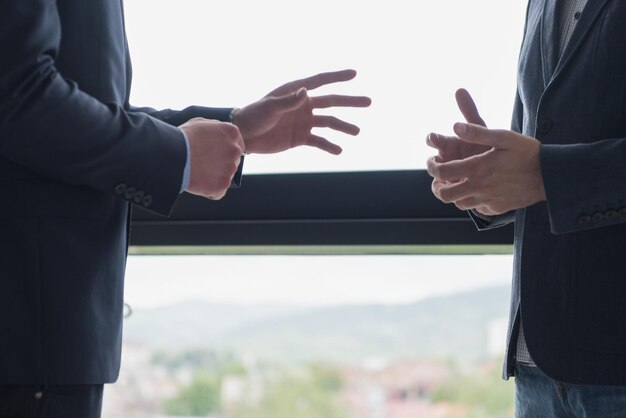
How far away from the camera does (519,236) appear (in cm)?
111

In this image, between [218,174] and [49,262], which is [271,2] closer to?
[218,174]

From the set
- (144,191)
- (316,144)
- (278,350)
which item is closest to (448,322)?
(278,350)

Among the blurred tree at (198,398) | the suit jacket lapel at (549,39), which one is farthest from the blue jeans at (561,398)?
the blurred tree at (198,398)

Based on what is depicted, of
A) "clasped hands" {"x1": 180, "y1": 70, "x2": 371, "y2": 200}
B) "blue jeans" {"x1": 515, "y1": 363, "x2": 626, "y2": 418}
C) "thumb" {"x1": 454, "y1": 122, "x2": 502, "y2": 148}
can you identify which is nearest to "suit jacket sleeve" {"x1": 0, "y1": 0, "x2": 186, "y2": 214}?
"clasped hands" {"x1": 180, "y1": 70, "x2": 371, "y2": 200}

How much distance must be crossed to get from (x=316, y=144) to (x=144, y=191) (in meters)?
0.43

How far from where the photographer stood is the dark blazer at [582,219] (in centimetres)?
96

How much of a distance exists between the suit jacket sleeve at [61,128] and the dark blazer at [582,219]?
0.49 m

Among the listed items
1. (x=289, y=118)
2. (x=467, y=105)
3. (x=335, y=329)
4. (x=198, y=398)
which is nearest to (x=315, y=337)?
(x=335, y=329)

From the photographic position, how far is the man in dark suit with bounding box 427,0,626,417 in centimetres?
96

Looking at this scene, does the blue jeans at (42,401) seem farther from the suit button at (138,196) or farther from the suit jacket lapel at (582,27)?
the suit jacket lapel at (582,27)

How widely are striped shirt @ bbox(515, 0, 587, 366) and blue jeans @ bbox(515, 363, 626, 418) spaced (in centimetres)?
2

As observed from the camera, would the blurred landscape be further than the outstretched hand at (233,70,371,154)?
Yes

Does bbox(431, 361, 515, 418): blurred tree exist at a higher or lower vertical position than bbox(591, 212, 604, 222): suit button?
lower

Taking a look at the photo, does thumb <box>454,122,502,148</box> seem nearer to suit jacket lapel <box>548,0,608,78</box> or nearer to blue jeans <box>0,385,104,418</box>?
suit jacket lapel <box>548,0,608,78</box>
